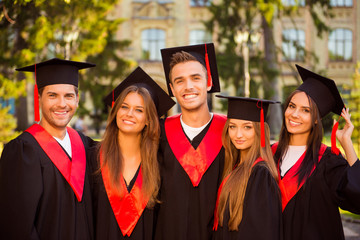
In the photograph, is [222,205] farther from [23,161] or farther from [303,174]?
[23,161]

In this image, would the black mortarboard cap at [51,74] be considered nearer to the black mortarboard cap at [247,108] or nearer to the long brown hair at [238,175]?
the black mortarboard cap at [247,108]

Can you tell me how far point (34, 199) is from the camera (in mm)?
2812

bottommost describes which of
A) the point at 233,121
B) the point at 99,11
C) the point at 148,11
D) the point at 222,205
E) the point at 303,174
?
the point at 222,205

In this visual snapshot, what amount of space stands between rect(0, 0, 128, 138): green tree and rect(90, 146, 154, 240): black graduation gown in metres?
1.92

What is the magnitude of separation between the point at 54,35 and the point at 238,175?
964 centimetres

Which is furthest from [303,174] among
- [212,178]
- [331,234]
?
[212,178]

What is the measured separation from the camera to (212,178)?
3383 mm

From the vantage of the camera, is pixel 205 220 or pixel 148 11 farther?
pixel 148 11

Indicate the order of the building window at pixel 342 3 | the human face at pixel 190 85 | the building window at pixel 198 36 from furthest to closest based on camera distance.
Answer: the building window at pixel 198 36, the building window at pixel 342 3, the human face at pixel 190 85

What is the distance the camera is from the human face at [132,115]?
336 centimetres

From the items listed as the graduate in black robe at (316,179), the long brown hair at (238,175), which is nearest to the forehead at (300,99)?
the graduate in black robe at (316,179)

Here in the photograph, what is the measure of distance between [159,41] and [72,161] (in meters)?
21.0

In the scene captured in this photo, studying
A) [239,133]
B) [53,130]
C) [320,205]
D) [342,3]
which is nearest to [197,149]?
[239,133]

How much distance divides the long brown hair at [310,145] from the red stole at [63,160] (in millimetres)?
1653
